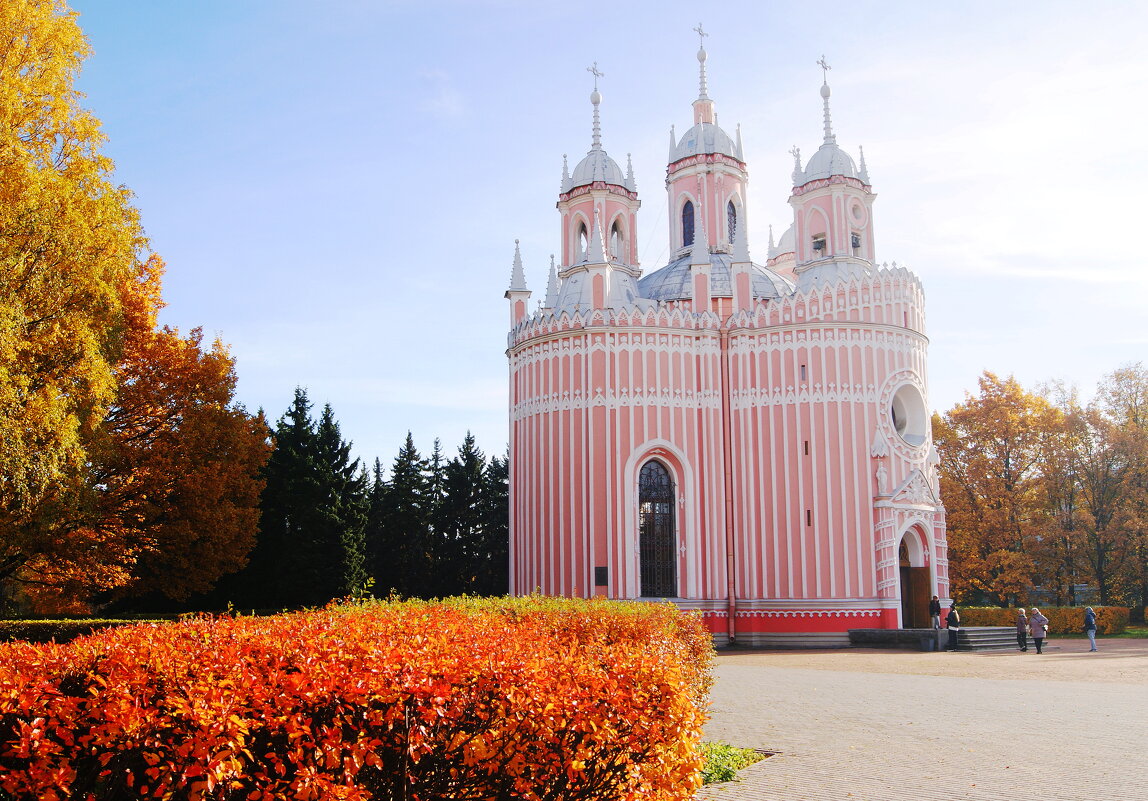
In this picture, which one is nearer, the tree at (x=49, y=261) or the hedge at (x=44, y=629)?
the tree at (x=49, y=261)

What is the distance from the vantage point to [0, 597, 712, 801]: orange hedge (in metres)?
5.17

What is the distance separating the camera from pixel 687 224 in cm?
3853

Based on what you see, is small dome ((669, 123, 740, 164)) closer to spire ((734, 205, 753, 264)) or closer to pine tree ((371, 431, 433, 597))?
spire ((734, 205, 753, 264))

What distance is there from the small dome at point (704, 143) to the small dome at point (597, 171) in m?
3.04

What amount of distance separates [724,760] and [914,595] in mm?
24445

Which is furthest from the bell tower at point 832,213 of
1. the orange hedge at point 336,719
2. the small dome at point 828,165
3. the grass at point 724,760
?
the orange hedge at point 336,719

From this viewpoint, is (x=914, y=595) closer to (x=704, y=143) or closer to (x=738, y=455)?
(x=738, y=455)

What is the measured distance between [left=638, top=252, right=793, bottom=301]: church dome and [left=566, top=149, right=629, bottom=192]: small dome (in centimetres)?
382

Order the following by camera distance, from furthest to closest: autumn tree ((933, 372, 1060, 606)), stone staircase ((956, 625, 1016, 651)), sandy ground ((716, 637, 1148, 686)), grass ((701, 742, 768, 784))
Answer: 1. autumn tree ((933, 372, 1060, 606))
2. stone staircase ((956, 625, 1016, 651))
3. sandy ground ((716, 637, 1148, 686))
4. grass ((701, 742, 768, 784))

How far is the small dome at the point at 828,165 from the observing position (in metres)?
35.5

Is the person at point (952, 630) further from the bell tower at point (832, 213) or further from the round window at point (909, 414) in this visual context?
the bell tower at point (832, 213)

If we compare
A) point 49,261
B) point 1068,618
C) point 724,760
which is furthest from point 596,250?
point 724,760

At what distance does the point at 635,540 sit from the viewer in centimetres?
3080

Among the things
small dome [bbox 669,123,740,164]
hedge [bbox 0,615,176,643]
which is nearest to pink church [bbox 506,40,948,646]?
small dome [bbox 669,123,740,164]
